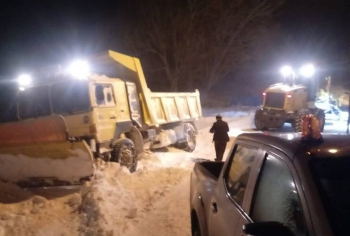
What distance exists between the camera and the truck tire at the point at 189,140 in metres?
15.9

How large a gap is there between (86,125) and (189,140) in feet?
20.0

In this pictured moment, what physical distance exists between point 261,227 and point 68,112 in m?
8.92

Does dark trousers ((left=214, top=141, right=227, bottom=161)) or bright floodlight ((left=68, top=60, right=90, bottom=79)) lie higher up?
bright floodlight ((left=68, top=60, right=90, bottom=79))

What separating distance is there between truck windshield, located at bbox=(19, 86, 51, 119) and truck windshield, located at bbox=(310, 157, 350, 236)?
365 inches

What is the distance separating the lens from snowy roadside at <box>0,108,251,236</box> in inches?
268

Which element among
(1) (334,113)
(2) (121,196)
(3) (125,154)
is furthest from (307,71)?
(2) (121,196)

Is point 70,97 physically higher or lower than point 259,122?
higher

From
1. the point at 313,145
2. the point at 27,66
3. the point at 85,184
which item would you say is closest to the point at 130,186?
the point at 85,184

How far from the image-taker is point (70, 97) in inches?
424

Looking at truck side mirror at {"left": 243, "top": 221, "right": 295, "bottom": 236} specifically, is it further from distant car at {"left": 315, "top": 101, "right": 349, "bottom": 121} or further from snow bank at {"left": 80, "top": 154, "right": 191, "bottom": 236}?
distant car at {"left": 315, "top": 101, "right": 349, "bottom": 121}

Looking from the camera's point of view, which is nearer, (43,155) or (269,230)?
(269,230)

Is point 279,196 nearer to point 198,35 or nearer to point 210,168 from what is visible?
point 210,168

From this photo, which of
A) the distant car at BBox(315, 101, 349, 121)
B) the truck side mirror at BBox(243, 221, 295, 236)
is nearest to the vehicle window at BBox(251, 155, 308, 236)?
the truck side mirror at BBox(243, 221, 295, 236)

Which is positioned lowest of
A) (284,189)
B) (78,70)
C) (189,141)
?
(189,141)
